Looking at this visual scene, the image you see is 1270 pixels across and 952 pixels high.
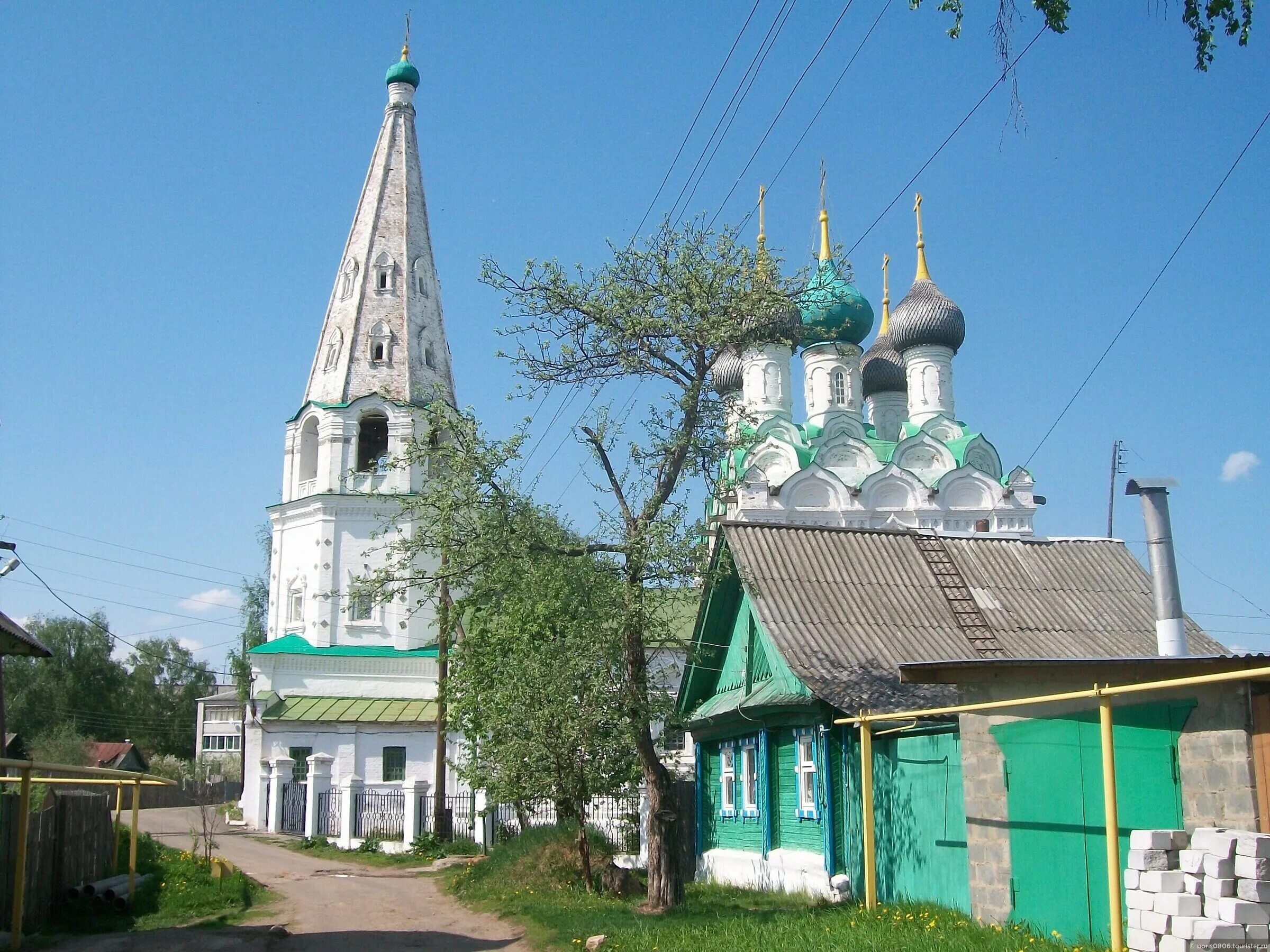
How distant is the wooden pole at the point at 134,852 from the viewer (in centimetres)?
1300

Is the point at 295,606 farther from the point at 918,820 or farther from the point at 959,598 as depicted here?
the point at 918,820

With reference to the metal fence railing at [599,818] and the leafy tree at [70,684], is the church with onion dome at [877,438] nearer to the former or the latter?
the metal fence railing at [599,818]

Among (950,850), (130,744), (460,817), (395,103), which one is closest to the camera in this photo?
(950,850)

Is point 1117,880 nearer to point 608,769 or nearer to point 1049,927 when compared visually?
point 1049,927

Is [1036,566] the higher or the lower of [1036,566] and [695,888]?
the higher

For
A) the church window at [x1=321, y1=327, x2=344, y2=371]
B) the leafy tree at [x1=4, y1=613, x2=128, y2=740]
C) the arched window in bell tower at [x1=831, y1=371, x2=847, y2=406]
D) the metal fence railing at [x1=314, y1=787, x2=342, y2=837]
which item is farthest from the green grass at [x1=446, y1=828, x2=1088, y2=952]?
the leafy tree at [x1=4, y1=613, x2=128, y2=740]

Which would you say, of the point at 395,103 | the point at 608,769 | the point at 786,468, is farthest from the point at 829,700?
the point at 395,103

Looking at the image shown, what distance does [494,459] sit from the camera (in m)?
12.6

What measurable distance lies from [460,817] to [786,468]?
1678 centimetres

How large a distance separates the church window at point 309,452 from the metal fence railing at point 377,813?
12.2 m

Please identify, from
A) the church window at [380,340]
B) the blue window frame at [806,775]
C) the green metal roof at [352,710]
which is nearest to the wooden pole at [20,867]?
the blue window frame at [806,775]

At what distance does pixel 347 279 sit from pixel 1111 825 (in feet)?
98.4

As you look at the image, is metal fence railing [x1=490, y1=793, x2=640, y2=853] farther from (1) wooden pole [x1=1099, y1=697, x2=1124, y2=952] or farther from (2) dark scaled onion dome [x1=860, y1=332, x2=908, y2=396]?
(2) dark scaled onion dome [x1=860, y1=332, x2=908, y2=396]

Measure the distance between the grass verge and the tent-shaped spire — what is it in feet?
43.2
